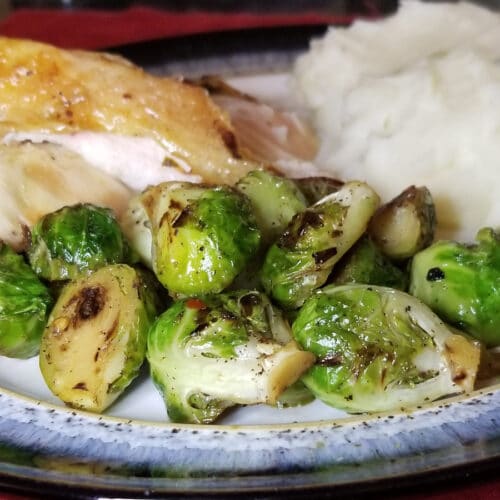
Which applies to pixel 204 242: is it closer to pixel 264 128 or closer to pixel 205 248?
pixel 205 248

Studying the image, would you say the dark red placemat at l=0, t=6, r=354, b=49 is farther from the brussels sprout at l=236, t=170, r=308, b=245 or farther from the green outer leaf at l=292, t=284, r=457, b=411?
the green outer leaf at l=292, t=284, r=457, b=411

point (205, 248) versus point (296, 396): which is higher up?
point (205, 248)

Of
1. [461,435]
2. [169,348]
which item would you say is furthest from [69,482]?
[461,435]

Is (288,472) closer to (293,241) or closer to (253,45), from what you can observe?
(293,241)

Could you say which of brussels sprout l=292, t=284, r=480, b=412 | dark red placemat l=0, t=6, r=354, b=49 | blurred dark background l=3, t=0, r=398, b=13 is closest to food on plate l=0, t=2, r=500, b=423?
brussels sprout l=292, t=284, r=480, b=412

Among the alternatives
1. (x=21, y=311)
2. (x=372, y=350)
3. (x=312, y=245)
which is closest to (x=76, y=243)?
(x=21, y=311)

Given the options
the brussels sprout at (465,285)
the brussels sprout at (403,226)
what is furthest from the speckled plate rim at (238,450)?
the brussels sprout at (403,226)

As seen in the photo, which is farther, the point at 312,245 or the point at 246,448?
the point at 312,245
